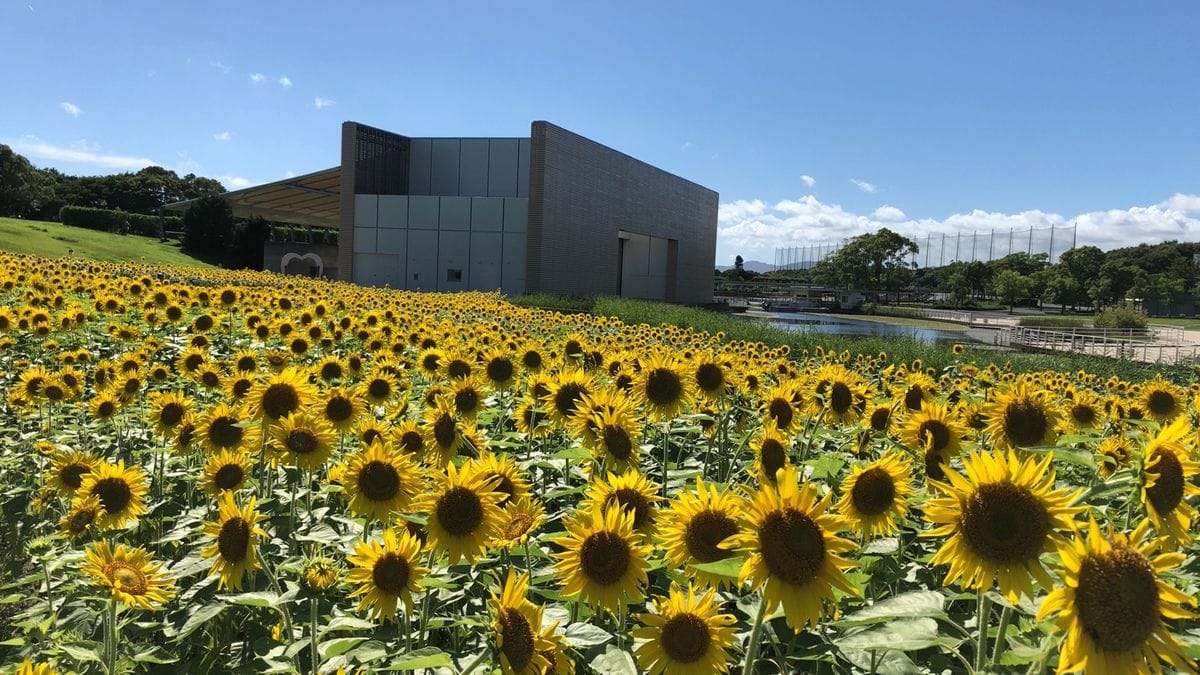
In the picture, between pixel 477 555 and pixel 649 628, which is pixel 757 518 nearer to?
pixel 649 628

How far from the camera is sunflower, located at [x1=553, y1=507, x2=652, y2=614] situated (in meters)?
1.60

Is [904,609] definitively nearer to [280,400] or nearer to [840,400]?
[840,400]

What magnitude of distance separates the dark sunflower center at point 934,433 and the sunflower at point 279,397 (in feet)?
7.35

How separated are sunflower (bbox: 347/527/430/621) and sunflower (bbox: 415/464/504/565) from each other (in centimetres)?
6

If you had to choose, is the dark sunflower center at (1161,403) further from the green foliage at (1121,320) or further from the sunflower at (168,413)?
the green foliage at (1121,320)

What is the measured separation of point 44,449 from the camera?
3010 millimetres

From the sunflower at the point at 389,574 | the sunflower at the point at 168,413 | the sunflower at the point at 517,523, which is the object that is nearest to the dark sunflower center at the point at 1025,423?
the sunflower at the point at 517,523

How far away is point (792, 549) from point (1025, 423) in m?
1.34

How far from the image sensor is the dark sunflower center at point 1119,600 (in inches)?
40.3

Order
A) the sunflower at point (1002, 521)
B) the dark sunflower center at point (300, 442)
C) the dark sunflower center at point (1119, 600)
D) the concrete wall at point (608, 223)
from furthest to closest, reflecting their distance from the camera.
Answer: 1. the concrete wall at point (608, 223)
2. the dark sunflower center at point (300, 442)
3. the sunflower at point (1002, 521)
4. the dark sunflower center at point (1119, 600)

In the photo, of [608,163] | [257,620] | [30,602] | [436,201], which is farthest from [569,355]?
[608,163]

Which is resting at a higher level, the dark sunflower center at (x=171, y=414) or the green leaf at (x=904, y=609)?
the green leaf at (x=904, y=609)

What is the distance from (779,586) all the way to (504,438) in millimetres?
1898

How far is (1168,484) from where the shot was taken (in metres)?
1.47
